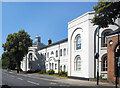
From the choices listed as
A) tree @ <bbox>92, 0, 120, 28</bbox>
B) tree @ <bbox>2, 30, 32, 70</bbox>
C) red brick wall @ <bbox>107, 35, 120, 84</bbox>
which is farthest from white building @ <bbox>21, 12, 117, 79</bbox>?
tree @ <bbox>2, 30, 32, 70</bbox>

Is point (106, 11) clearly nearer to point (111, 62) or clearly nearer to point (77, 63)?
point (111, 62)

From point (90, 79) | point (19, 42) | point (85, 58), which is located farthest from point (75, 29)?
point (19, 42)

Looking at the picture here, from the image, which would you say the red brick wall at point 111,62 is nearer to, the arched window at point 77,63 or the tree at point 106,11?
the tree at point 106,11

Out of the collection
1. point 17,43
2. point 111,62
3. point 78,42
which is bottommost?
point 111,62

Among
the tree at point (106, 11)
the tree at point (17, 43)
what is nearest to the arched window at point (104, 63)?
the tree at point (106, 11)

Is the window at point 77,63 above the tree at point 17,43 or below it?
below

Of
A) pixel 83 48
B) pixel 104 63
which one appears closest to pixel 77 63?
pixel 83 48

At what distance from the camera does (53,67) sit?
140 ft

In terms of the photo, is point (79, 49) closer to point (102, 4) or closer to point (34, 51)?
point (102, 4)

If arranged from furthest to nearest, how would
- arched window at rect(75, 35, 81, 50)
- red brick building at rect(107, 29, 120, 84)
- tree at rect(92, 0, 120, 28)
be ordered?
1. arched window at rect(75, 35, 81, 50)
2. red brick building at rect(107, 29, 120, 84)
3. tree at rect(92, 0, 120, 28)

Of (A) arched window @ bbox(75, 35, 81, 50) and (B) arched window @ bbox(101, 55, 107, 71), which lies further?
(A) arched window @ bbox(75, 35, 81, 50)

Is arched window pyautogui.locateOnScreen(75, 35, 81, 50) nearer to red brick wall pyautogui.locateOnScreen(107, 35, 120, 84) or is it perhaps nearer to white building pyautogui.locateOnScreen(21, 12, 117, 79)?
white building pyautogui.locateOnScreen(21, 12, 117, 79)

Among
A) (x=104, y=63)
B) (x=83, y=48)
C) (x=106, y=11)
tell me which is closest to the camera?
(x=106, y=11)

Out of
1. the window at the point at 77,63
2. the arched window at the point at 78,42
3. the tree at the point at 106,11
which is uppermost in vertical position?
the tree at the point at 106,11
